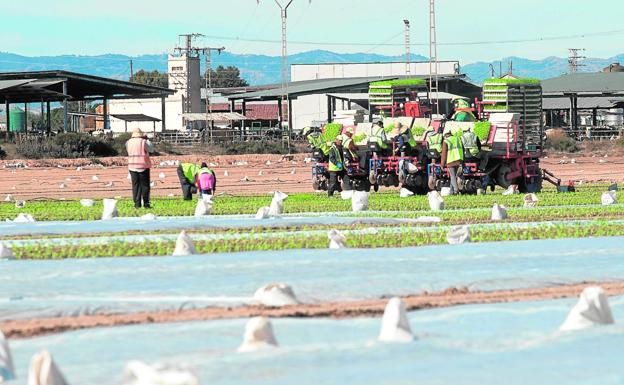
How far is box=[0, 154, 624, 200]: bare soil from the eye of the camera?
111ft

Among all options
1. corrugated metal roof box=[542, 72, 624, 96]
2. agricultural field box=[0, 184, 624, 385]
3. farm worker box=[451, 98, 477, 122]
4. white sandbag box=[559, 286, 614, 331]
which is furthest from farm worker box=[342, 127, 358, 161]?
corrugated metal roof box=[542, 72, 624, 96]

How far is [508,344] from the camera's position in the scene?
7.24m

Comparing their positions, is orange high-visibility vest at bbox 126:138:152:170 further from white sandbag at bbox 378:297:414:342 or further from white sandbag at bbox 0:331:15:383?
white sandbag at bbox 0:331:15:383

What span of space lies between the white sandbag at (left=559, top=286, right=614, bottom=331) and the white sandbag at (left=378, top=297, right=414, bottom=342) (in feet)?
3.35

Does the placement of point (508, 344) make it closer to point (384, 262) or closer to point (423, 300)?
point (423, 300)

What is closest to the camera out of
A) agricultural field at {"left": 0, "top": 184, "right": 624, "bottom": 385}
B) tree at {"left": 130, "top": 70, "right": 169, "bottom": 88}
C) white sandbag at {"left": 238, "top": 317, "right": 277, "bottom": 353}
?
agricultural field at {"left": 0, "top": 184, "right": 624, "bottom": 385}

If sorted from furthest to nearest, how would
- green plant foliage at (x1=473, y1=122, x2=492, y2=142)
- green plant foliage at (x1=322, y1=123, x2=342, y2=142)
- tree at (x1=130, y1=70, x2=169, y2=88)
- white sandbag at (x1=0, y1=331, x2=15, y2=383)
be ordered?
tree at (x1=130, y1=70, x2=169, y2=88) → green plant foliage at (x1=322, y1=123, x2=342, y2=142) → green plant foliage at (x1=473, y1=122, x2=492, y2=142) → white sandbag at (x1=0, y1=331, x2=15, y2=383)

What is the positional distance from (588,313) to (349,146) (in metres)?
21.0

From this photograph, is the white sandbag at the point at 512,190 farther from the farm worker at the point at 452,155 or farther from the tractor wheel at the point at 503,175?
the farm worker at the point at 452,155

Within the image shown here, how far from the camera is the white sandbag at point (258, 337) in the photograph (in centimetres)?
702

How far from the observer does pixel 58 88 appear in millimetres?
65000

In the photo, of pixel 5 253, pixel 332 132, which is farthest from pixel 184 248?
pixel 332 132

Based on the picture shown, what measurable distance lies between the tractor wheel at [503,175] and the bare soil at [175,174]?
6.61 meters

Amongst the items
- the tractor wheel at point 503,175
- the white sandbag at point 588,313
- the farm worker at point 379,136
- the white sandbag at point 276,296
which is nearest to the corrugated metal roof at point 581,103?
the tractor wheel at point 503,175
